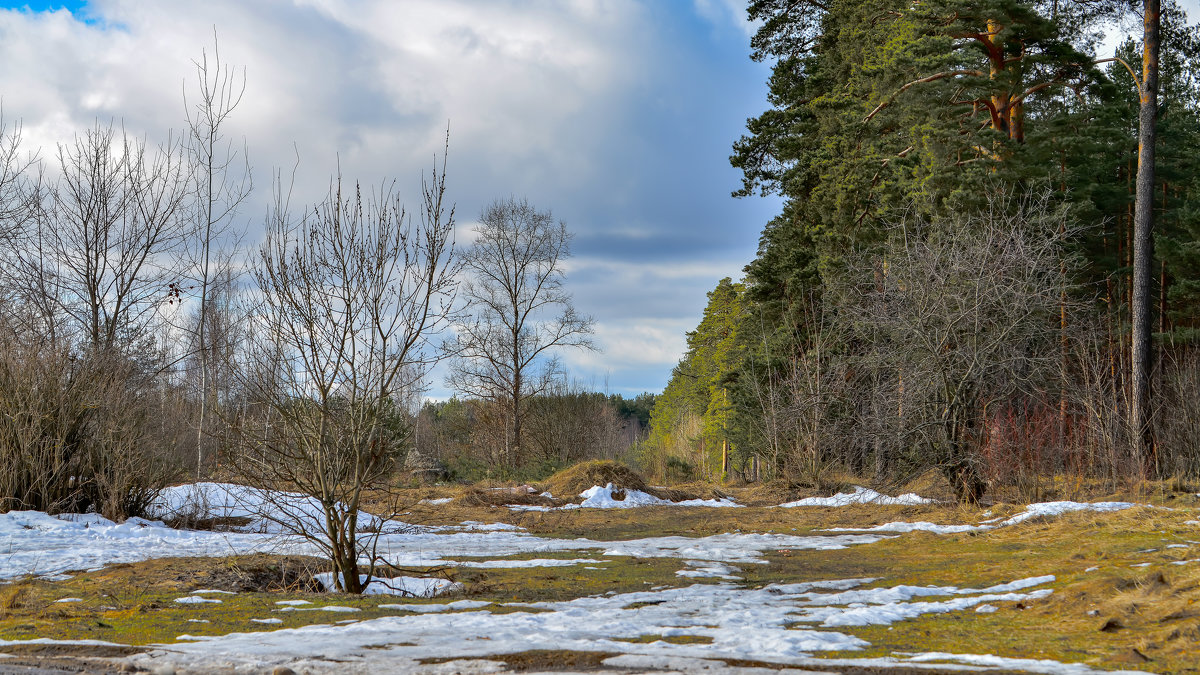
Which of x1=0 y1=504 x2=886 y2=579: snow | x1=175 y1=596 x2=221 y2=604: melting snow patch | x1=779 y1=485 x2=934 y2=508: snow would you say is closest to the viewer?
x1=175 y1=596 x2=221 y2=604: melting snow patch

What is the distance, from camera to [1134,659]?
3783mm

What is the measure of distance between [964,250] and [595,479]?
10.2 m

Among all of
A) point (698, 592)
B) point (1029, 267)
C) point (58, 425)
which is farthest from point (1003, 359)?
point (58, 425)

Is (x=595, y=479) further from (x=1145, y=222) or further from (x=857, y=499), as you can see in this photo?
(x=1145, y=222)

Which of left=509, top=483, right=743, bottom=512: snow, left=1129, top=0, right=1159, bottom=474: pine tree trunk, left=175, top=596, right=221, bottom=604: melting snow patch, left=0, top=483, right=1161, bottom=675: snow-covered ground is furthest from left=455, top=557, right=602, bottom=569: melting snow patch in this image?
left=1129, top=0, right=1159, bottom=474: pine tree trunk

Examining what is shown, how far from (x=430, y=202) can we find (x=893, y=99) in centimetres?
1784

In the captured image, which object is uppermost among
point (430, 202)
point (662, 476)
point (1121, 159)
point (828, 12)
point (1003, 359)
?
point (828, 12)

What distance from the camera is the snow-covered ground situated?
13.3ft

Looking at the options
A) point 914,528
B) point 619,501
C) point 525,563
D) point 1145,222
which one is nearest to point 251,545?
point 525,563

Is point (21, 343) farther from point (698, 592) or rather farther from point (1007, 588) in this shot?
point (1007, 588)

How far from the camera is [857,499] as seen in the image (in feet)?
53.1

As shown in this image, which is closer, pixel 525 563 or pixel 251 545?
pixel 525 563

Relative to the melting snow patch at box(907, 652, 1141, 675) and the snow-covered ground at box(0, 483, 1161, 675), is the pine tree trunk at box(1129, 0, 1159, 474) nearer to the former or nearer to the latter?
the snow-covered ground at box(0, 483, 1161, 675)

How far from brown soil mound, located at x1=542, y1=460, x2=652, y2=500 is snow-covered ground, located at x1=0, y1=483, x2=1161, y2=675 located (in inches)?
365
